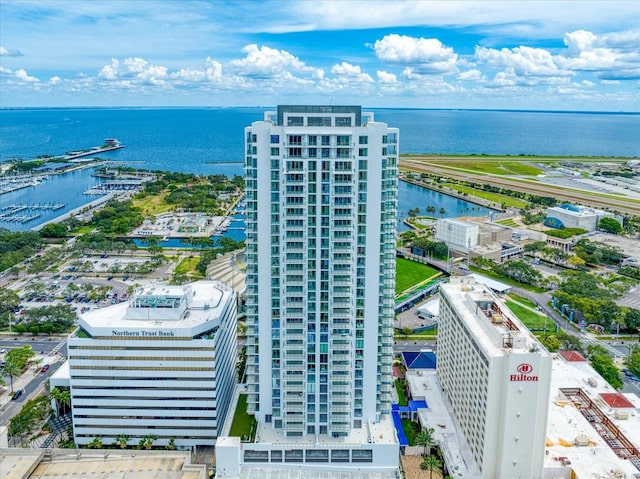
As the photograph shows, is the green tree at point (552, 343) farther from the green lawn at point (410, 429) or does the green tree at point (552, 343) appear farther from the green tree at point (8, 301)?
the green tree at point (8, 301)

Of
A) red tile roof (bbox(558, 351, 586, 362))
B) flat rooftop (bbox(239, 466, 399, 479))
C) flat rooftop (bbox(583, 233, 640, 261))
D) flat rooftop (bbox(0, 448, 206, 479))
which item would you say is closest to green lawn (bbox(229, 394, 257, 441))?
flat rooftop (bbox(239, 466, 399, 479))

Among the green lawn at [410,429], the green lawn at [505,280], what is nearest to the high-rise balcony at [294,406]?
the green lawn at [410,429]

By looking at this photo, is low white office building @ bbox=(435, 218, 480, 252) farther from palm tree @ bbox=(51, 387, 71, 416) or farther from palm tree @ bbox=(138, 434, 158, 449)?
palm tree @ bbox=(51, 387, 71, 416)

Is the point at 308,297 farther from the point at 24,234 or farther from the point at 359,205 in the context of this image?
the point at 24,234

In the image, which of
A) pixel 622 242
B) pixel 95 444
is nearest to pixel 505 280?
pixel 622 242

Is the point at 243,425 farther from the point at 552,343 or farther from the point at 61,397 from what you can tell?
the point at 552,343

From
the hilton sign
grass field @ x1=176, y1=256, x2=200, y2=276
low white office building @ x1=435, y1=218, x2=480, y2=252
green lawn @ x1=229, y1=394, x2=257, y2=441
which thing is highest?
the hilton sign

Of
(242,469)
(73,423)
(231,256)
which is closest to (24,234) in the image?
(231,256)
